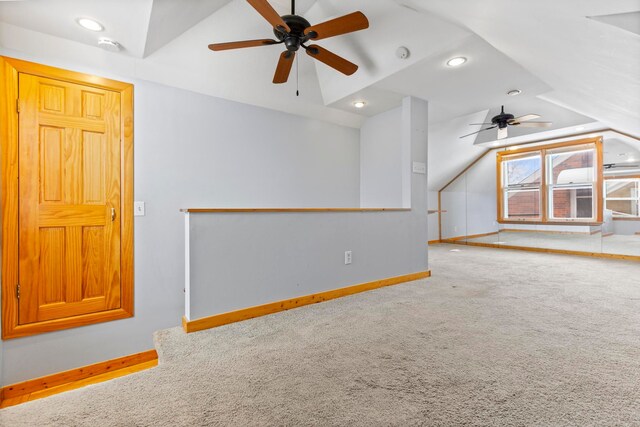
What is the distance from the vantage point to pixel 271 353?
161 cm

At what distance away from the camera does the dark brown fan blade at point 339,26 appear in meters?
1.84

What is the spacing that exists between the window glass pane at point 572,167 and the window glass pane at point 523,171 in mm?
223

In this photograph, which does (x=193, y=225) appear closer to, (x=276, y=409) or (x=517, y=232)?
(x=276, y=409)

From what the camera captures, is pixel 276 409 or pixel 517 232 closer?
pixel 276 409

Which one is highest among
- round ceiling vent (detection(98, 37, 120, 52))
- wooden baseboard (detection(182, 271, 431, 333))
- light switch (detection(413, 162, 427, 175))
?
round ceiling vent (detection(98, 37, 120, 52))

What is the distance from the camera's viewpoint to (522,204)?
6.06 metres

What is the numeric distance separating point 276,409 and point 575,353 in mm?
1724

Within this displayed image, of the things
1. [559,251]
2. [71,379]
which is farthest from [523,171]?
[71,379]

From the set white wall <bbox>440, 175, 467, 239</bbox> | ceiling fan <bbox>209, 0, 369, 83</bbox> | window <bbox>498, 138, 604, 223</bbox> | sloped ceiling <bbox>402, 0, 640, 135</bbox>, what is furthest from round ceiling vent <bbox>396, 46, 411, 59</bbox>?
window <bbox>498, 138, 604, 223</bbox>

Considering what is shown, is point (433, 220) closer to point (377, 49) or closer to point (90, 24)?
point (377, 49)

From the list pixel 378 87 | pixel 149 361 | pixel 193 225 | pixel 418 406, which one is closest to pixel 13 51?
pixel 193 225

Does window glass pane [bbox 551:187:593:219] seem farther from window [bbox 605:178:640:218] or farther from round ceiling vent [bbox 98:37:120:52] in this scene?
round ceiling vent [bbox 98:37:120:52]

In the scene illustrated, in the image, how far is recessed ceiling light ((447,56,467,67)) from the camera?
2.46m

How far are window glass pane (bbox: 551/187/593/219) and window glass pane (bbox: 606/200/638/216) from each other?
0.28 m
